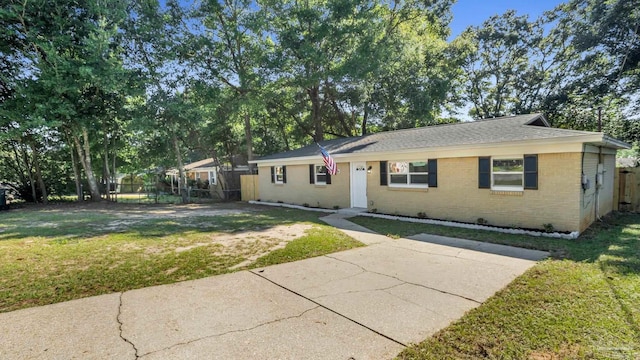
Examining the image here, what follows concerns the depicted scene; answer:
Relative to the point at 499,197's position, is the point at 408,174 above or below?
above

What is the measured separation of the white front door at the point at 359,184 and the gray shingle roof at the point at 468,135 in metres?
0.77

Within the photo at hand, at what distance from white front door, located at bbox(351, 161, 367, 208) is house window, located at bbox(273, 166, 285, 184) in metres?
5.13

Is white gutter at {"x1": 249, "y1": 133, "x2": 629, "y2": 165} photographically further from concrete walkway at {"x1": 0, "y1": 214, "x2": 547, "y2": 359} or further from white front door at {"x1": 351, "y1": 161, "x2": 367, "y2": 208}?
concrete walkway at {"x1": 0, "y1": 214, "x2": 547, "y2": 359}

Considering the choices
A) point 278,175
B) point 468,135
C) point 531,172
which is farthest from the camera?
point 278,175

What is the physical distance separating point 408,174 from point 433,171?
110cm

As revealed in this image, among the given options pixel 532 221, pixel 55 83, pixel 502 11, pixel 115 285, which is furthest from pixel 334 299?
pixel 502 11

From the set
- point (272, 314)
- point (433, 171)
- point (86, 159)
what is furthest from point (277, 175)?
point (272, 314)

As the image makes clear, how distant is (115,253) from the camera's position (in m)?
6.92

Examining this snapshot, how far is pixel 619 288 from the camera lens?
4730mm

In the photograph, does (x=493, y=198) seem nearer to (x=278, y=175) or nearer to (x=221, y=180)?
(x=278, y=175)

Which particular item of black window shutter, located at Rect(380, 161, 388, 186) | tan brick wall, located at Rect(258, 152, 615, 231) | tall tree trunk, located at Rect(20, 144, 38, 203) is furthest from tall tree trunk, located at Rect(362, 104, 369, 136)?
tall tree trunk, located at Rect(20, 144, 38, 203)

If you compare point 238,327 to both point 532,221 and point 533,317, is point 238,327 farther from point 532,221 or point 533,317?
point 532,221

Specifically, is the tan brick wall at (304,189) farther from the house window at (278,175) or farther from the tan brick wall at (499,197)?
the house window at (278,175)

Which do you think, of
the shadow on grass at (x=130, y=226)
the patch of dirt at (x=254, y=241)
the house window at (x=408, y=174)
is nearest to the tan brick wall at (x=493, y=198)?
the house window at (x=408, y=174)
